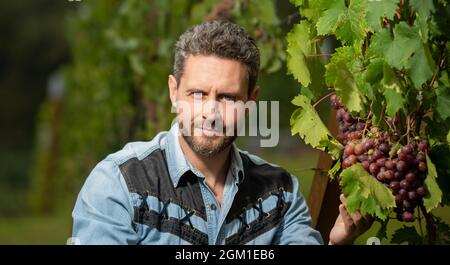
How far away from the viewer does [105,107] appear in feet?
23.5

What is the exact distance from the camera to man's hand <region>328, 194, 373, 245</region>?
265cm

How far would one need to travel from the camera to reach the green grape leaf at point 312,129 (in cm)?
265

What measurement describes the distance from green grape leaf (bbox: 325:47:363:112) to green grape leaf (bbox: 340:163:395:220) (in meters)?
0.16

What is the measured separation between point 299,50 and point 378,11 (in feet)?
1.55

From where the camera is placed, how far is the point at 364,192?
2.44 metres

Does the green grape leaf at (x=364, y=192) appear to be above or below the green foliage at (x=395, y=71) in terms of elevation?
below

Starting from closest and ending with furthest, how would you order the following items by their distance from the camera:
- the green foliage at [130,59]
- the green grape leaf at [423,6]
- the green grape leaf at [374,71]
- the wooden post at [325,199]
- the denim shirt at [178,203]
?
the green grape leaf at [423,6] < the green grape leaf at [374,71] < the denim shirt at [178,203] < the wooden post at [325,199] < the green foliage at [130,59]

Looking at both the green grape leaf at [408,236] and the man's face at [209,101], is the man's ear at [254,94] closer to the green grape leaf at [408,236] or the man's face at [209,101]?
the man's face at [209,101]

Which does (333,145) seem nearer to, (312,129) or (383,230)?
(312,129)

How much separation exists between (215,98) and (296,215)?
18.2 inches

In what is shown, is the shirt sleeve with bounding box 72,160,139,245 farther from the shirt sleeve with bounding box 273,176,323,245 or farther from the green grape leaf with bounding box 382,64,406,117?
the green grape leaf with bounding box 382,64,406,117

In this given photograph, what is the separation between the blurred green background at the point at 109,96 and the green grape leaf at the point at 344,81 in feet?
1.80

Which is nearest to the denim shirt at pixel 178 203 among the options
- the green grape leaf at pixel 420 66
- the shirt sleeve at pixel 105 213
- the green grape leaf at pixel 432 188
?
the shirt sleeve at pixel 105 213
